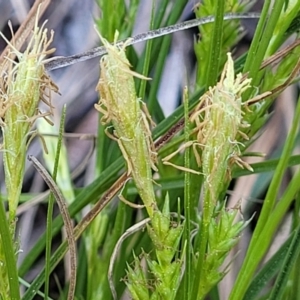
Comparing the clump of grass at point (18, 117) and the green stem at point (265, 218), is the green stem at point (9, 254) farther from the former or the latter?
the green stem at point (265, 218)

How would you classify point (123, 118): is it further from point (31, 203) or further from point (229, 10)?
point (31, 203)

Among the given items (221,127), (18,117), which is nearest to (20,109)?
(18,117)

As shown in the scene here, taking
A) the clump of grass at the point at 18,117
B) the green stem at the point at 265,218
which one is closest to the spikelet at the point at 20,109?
the clump of grass at the point at 18,117

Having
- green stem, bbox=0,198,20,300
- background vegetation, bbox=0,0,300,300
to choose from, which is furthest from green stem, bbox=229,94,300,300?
green stem, bbox=0,198,20,300

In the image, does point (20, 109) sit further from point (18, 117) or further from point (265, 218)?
point (265, 218)

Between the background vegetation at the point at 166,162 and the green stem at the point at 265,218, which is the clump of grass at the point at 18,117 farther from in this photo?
the green stem at the point at 265,218

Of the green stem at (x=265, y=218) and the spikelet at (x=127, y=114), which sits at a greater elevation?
the spikelet at (x=127, y=114)

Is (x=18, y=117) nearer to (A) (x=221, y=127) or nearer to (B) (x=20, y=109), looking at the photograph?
(B) (x=20, y=109)

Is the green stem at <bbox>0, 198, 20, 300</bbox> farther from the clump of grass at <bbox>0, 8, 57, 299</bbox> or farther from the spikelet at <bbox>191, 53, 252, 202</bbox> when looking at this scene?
the spikelet at <bbox>191, 53, 252, 202</bbox>

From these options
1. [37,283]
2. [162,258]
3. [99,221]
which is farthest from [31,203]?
[162,258]

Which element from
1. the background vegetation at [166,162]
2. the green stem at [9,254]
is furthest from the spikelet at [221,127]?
the green stem at [9,254]

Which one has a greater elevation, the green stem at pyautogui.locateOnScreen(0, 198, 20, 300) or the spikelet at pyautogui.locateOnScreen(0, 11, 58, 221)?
the spikelet at pyautogui.locateOnScreen(0, 11, 58, 221)
